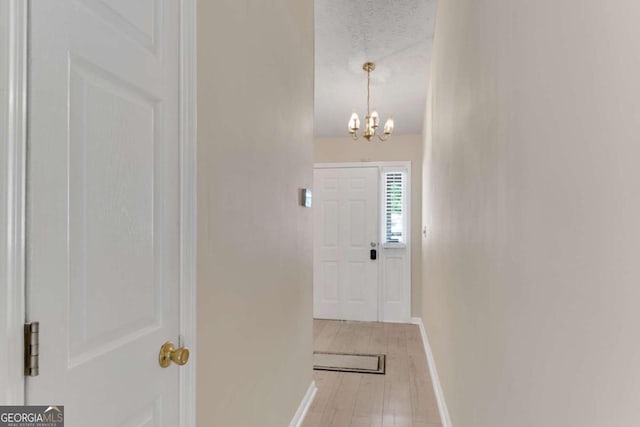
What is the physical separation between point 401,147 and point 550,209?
4.56m

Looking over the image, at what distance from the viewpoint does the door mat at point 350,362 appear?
136 inches

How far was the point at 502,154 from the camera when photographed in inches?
47.6

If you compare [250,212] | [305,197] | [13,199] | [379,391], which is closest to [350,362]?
[379,391]

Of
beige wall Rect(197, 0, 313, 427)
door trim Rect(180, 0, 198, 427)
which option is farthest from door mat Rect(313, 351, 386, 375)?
door trim Rect(180, 0, 198, 427)

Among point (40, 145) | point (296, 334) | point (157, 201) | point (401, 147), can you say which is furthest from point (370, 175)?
point (40, 145)

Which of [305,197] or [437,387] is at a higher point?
[305,197]

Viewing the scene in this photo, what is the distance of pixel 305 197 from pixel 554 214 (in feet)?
6.17

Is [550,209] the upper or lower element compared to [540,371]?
upper

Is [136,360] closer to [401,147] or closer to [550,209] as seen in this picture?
[550,209]

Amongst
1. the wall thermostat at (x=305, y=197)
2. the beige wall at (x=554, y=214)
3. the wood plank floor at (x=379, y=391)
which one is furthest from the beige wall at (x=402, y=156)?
the beige wall at (x=554, y=214)

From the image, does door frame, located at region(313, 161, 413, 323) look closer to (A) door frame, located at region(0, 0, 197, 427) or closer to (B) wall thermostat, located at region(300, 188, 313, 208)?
(B) wall thermostat, located at region(300, 188, 313, 208)

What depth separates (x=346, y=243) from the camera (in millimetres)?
5355

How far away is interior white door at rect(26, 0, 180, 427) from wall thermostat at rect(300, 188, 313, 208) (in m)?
1.43

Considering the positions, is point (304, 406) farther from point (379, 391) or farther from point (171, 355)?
point (171, 355)
